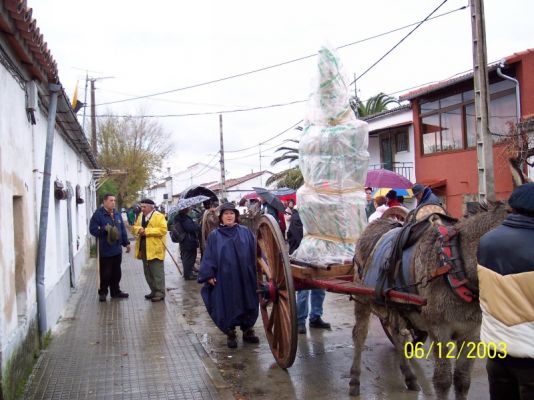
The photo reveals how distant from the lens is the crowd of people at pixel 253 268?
2.48m

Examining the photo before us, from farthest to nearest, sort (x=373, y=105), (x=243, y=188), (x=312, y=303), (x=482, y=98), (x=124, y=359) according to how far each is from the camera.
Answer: (x=243, y=188), (x=373, y=105), (x=482, y=98), (x=312, y=303), (x=124, y=359)

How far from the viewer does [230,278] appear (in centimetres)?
606

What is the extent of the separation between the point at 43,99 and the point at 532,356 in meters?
6.68

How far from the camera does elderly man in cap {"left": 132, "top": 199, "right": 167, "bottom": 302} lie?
29.4ft

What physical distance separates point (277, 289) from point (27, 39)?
3.49m

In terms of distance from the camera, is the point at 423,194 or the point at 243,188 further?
the point at 243,188

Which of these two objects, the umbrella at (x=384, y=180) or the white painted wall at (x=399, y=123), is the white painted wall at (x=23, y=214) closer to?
the umbrella at (x=384, y=180)

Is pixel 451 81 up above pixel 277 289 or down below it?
above

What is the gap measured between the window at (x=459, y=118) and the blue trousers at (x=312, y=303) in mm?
10843

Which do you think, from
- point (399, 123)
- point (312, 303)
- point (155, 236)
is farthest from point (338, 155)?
point (399, 123)

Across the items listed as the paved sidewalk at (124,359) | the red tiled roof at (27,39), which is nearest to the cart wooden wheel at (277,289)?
the paved sidewalk at (124,359)

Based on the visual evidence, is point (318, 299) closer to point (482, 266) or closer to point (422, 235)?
point (422, 235)

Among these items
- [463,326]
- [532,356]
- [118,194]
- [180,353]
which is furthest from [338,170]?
[118,194]

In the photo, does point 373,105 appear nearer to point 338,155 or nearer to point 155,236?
point 155,236
